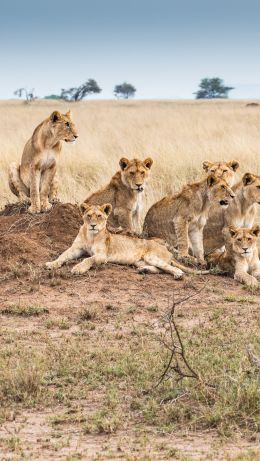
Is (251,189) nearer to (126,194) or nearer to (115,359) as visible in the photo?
(126,194)

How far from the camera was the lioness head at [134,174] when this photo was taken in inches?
429

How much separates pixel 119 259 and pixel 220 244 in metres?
1.46

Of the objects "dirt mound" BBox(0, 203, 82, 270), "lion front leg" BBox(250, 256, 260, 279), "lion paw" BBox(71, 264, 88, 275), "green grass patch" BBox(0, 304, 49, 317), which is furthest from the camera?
"lion front leg" BBox(250, 256, 260, 279)

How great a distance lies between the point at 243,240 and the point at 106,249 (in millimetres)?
1408

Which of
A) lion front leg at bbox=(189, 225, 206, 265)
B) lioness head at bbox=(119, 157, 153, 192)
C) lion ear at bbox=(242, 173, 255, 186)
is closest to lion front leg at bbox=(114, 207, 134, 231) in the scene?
lioness head at bbox=(119, 157, 153, 192)

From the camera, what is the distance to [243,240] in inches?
404

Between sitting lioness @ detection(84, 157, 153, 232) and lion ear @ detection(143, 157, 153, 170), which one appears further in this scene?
lion ear @ detection(143, 157, 153, 170)

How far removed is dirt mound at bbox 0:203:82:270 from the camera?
1037 cm

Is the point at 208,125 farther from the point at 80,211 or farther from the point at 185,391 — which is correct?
the point at 185,391

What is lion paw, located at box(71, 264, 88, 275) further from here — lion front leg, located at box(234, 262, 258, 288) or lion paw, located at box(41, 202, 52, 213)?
lion paw, located at box(41, 202, 52, 213)

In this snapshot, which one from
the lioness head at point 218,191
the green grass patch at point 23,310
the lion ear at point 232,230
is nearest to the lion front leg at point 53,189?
the lioness head at point 218,191

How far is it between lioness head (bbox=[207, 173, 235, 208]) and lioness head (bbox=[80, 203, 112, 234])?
3.89ft

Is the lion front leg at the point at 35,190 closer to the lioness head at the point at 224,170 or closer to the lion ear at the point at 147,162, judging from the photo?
the lion ear at the point at 147,162

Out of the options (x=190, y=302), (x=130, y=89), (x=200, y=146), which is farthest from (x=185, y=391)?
(x=130, y=89)
